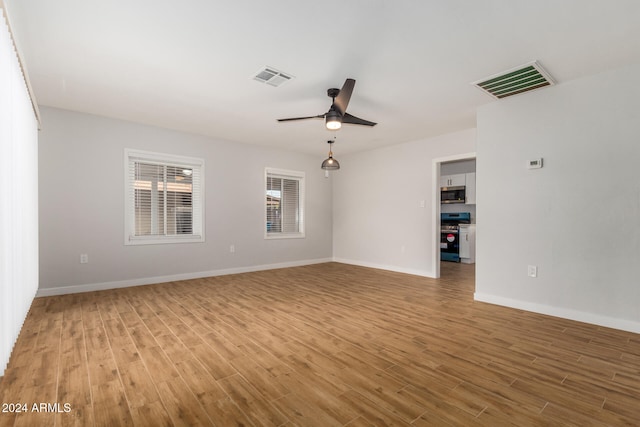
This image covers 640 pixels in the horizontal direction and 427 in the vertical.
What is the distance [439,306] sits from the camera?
12.5 ft

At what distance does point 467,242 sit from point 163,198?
6931 mm

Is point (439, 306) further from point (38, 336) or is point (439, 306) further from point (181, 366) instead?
point (38, 336)

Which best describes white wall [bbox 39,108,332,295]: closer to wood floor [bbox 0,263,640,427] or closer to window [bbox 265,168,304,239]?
window [bbox 265,168,304,239]

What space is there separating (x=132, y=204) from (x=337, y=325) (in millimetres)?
4000

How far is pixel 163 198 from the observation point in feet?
17.4

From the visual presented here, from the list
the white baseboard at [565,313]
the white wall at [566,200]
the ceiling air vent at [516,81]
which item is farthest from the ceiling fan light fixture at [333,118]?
the white baseboard at [565,313]

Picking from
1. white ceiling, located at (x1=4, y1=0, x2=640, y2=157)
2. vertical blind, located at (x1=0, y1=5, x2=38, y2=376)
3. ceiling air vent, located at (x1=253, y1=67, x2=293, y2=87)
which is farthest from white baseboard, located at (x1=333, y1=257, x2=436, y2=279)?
vertical blind, located at (x1=0, y1=5, x2=38, y2=376)

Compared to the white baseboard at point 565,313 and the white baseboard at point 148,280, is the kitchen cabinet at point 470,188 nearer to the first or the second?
the white baseboard at point 565,313

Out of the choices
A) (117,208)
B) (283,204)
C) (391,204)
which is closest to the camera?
(117,208)

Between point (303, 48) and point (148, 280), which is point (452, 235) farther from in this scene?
point (148, 280)

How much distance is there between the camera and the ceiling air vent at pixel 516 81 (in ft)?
10.0

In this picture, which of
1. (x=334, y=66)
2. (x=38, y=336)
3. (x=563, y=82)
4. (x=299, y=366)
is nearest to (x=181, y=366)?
(x=299, y=366)

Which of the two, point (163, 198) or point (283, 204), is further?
point (283, 204)

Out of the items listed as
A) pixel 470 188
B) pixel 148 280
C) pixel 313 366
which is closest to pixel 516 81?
pixel 313 366
